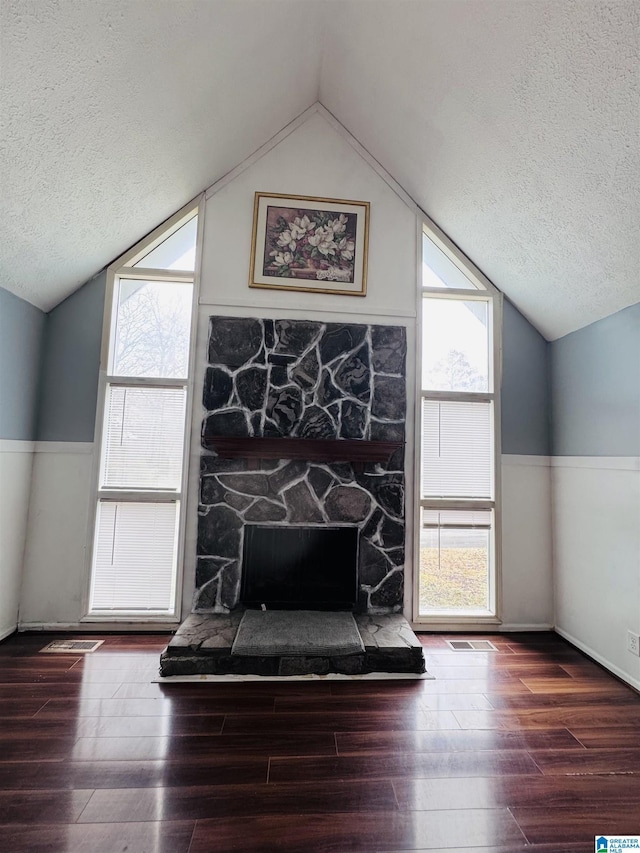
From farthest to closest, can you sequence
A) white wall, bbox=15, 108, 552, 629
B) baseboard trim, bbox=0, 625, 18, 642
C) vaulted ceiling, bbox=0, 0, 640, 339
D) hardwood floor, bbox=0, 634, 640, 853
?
white wall, bbox=15, 108, 552, 629
baseboard trim, bbox=0, 625, 18, 642
vaulted ceiling, bbox=0, 0, 640, 339
hardwood floor, bbox=0, 634, 640, 853

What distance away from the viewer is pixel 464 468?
3.59m

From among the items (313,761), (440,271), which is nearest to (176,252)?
(440,271)

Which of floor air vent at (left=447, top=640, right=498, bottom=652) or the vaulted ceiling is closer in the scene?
the vaulted ceiling

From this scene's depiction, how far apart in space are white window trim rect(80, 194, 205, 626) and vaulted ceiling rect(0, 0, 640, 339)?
11 cm

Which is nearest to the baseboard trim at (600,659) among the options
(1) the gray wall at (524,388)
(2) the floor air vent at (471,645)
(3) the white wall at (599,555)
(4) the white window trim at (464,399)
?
(3) the white wall at (599,555)

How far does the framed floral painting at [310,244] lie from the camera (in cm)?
354

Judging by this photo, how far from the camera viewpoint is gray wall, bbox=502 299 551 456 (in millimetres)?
3623

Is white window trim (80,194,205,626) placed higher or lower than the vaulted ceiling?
lower

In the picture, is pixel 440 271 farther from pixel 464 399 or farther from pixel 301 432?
pixel 301 432

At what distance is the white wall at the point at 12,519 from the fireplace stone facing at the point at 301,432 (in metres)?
1.34

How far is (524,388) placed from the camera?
12.0 ft

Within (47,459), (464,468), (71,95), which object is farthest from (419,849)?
(71,95)

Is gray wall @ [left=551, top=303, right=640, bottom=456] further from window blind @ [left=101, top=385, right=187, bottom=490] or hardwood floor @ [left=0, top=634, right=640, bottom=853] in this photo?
window blind @ [left=101, top=385, right=187, bottom=490]

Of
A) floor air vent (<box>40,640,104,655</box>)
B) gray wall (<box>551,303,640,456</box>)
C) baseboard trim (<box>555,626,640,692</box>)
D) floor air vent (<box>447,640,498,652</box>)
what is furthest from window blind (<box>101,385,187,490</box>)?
baseboard trim (<box>555,626,640,692</box>)
